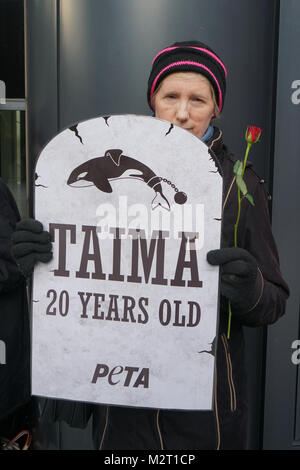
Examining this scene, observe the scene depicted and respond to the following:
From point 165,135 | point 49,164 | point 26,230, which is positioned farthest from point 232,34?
point 26,230

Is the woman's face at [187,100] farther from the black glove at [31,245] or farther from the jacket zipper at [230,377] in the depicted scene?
the jacket zipper at [230,377]

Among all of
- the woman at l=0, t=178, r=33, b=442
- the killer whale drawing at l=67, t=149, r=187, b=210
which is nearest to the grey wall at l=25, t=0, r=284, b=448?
the woman at l=0, t=178, r=33, b=442

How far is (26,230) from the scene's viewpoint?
127 cm

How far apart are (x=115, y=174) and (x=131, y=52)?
1.03 meters

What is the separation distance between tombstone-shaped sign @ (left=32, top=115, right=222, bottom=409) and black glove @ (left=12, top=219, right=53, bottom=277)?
0.03 meters

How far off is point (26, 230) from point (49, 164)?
185mm

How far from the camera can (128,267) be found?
1.28 meters

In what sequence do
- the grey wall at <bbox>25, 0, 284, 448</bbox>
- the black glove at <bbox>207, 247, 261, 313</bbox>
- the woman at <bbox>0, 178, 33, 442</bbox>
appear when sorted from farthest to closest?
the grey wall at <bbox>25, 0, 284, 448</bbox>, the woman at <bbox>0, 178, 33, 442</bbox>, the black glove at <bbox>207, 247, 261, 313</bbox>

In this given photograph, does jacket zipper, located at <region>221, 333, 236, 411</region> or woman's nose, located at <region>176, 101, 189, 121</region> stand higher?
woman's nose, located at <region>176, 101, 189, 121</region>

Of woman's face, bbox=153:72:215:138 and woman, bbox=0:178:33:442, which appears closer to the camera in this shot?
woman's face, bbox=153:72:215:138

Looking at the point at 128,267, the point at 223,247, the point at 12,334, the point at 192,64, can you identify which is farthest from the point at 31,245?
the point at 12,334

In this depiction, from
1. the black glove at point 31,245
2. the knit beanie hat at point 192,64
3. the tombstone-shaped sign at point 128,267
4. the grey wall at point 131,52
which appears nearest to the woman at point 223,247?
the knit beanie hat at point 192,64

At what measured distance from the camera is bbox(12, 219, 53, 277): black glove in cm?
126

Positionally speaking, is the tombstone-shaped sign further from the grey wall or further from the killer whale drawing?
the grey wall
